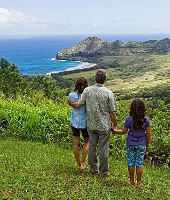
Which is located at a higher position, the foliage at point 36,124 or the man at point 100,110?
the man at point 100,110

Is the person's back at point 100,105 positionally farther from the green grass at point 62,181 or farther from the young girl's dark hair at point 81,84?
the green grass at point 62,181

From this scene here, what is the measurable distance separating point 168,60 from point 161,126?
192m

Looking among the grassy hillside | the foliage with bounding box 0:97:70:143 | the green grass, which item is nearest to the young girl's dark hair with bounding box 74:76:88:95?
the green grass

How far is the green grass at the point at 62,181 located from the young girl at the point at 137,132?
45cm

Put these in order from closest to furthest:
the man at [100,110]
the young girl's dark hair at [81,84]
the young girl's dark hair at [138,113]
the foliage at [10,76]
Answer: the young girl's dark hair at [138,113] → the man at [100,110] → the young girl's dark hair at [81,84] → the foliage at [10,76]

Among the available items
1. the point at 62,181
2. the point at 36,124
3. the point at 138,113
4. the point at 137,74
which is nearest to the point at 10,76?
the point at 36,124

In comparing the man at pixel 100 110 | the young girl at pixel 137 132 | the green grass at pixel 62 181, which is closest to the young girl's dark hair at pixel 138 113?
the young girl at pixel 137 132

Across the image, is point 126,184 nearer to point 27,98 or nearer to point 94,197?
point 94,197

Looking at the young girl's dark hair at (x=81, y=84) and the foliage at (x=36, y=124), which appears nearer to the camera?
the young girl's dark hair at (x=81, y=84)

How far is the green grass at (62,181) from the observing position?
4945 millimetres

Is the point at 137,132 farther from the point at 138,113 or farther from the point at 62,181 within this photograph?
the point at 62,181

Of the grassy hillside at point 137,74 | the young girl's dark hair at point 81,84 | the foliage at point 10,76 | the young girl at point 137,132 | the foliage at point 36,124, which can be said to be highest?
the young girl's dark hair at point 81,84

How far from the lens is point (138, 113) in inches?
212

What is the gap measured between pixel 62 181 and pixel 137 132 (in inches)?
56.6
